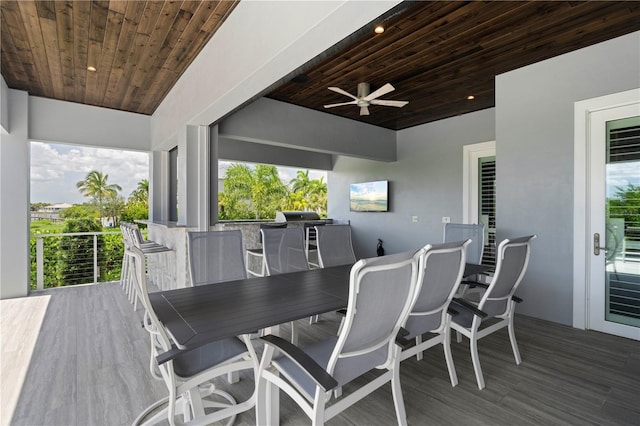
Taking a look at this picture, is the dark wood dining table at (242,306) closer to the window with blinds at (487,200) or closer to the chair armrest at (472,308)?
the chair armrest at (472,308)

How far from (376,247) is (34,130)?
20.2 feet

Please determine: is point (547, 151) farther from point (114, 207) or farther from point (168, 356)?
point (114, 207)

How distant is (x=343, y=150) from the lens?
5508mm

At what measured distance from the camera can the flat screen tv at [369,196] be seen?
639cm

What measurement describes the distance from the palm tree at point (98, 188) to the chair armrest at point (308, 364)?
10.9m

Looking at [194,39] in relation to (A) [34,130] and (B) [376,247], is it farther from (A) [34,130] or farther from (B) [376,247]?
(B) [376,247]

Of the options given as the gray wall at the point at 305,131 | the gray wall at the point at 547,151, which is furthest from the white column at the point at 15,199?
the gray wall at the point at 547,151

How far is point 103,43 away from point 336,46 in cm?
268

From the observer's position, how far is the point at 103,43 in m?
3.23

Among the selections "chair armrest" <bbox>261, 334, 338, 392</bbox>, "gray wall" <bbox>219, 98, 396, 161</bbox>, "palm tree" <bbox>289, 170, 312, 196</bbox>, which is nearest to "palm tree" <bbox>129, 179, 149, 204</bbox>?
"palm tree" <bbox>289, 170, 312, 196</bbox>

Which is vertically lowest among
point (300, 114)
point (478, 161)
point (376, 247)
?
point (376, 247)

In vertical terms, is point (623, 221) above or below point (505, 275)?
above

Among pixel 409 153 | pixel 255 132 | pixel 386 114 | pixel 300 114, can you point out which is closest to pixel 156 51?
pixel 255 132

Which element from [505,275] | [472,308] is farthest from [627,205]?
[472,308]
